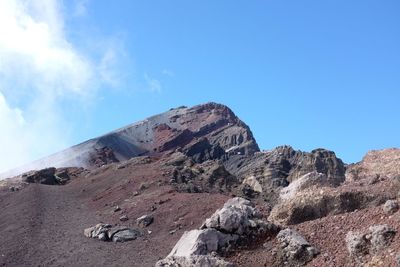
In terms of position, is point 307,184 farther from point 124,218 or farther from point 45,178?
point 45,178

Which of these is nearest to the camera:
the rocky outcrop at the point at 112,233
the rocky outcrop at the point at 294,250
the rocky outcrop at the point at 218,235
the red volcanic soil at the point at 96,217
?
the rocky outcrop at the point at 294,250

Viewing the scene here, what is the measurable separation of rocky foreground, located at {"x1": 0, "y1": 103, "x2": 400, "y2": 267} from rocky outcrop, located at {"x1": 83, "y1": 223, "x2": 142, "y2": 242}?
47mm

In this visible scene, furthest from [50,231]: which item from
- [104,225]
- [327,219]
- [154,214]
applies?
[327,219]

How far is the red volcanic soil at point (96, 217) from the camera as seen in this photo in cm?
1966

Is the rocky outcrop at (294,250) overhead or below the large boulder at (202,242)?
below

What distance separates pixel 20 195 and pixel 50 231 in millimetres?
13770

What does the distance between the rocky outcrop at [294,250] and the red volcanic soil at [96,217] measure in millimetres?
5661

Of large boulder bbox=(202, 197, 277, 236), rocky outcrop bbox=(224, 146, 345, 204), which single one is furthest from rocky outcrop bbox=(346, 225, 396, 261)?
rocky outcrop bbox=(224, 146, 345, 204)

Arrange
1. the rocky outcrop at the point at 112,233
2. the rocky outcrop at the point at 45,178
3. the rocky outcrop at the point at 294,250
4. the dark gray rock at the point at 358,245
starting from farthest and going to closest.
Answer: the rocky outcrop at the point at 45,178
the rocky outcrop at the point at 112,233
the rocky outcrop at the point at 294,250
the dark gray rock at the point at 358,245

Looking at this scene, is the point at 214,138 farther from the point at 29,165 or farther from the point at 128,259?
the point at 128,259

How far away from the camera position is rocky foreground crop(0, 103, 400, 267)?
1320 cm

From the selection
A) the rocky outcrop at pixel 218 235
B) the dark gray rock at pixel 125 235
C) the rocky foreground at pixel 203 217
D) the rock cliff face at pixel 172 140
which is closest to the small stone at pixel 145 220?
the rocky foreground at pixel 203 217

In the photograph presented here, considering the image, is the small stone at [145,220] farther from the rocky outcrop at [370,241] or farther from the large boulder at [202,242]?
the rocky outcrop at [370,241]

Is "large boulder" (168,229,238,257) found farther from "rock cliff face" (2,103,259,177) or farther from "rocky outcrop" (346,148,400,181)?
"rock cliff face" (2,103,259,177)
